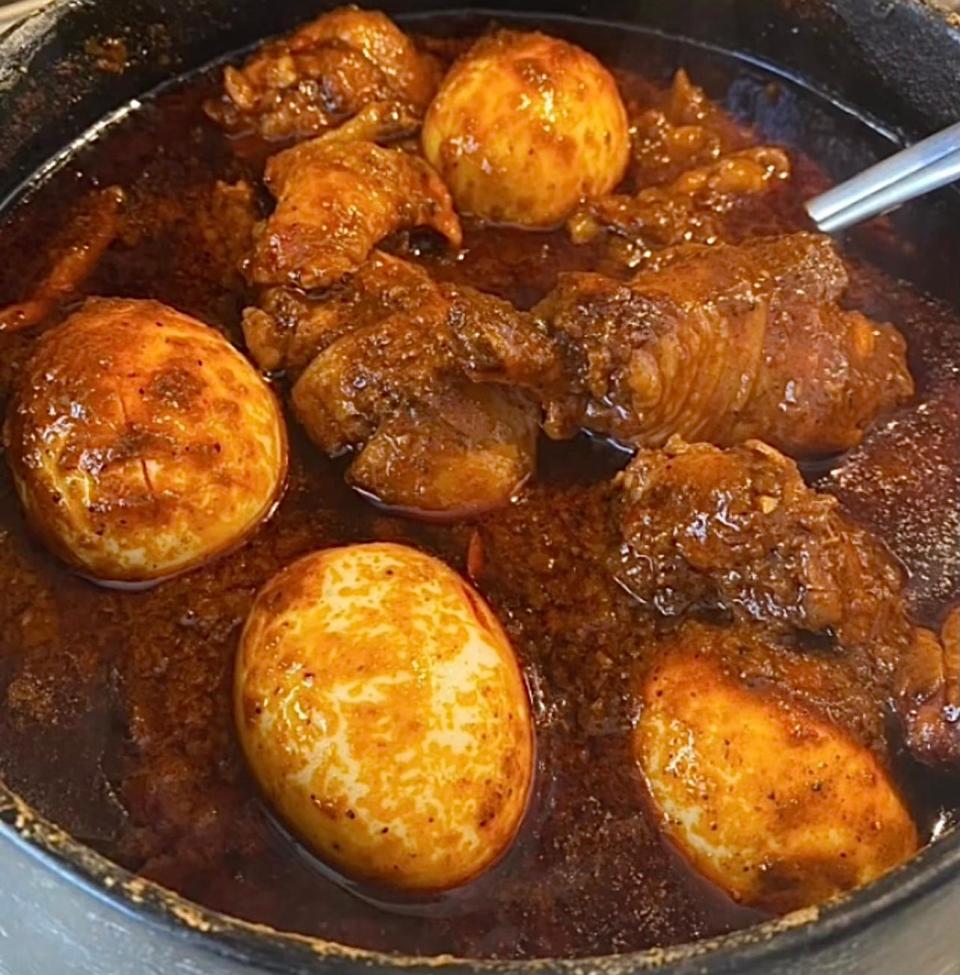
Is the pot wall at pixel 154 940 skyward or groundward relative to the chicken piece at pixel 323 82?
groundward

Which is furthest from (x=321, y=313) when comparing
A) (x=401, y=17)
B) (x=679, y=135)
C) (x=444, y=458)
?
(x=401, y=17)

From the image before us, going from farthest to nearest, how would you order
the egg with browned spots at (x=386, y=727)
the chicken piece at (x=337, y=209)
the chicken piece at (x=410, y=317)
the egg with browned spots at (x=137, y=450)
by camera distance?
1. the chicken piece at (x=337, y=209)
2. the chicken piece at (x=410, y=317)
3. the egg with browned spots at (x=137, y=450)
4. the egg with browned spots at (x=386, y=727)

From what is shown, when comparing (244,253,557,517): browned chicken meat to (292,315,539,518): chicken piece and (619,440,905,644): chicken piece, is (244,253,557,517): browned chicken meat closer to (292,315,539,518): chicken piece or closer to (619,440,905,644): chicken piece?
(292,315,539,518): chicken piece

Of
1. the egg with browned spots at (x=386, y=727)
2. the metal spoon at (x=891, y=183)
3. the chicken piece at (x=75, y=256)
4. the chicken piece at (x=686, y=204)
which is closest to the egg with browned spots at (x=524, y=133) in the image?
the chicken piece at (x=686, y=204)

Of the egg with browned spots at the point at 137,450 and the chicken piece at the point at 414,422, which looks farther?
the chicken piece at the point at 414,422

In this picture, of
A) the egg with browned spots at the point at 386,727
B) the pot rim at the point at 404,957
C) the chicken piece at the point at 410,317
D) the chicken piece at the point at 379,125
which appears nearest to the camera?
the pot rim at the point at 404,957

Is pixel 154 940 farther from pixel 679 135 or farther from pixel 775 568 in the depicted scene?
pixel 679 135

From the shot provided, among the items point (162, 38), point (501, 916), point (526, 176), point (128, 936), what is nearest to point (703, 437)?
point (526, 176)

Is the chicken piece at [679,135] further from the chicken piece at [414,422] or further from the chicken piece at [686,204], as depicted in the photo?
the chicken piece at [414,422]

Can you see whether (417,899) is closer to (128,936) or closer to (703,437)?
(128,936)
